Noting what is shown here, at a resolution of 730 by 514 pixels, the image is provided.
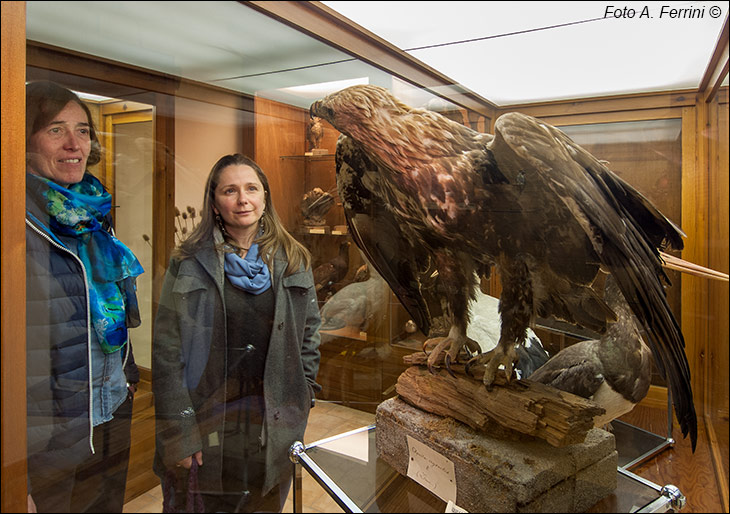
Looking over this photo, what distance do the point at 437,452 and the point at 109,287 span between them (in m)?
0.80

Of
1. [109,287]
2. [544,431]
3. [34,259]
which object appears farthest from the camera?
[109,287]

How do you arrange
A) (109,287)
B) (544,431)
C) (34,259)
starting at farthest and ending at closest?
(109,287), (34,259), (544,431)

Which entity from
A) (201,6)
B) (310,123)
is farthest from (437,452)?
(201,6)

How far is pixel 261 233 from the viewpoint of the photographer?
112 centimetres

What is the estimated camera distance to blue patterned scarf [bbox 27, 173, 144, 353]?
101 cm

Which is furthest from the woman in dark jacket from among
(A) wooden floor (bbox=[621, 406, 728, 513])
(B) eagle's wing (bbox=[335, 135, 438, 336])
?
(A) wooden floor (bbox=[621, 406, 728, 513])

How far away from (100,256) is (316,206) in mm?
492

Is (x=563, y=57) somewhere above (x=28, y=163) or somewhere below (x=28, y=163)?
above

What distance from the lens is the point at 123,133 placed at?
1.05 meters

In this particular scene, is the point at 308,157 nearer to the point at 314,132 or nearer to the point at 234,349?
the point at 314,132

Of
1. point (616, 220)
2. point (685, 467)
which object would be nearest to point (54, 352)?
point (616, 220)

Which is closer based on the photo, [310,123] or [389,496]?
[389,496]

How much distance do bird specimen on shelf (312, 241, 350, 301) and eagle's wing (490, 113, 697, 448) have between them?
45cm

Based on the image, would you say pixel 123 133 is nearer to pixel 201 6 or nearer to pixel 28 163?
pixel 28 163
